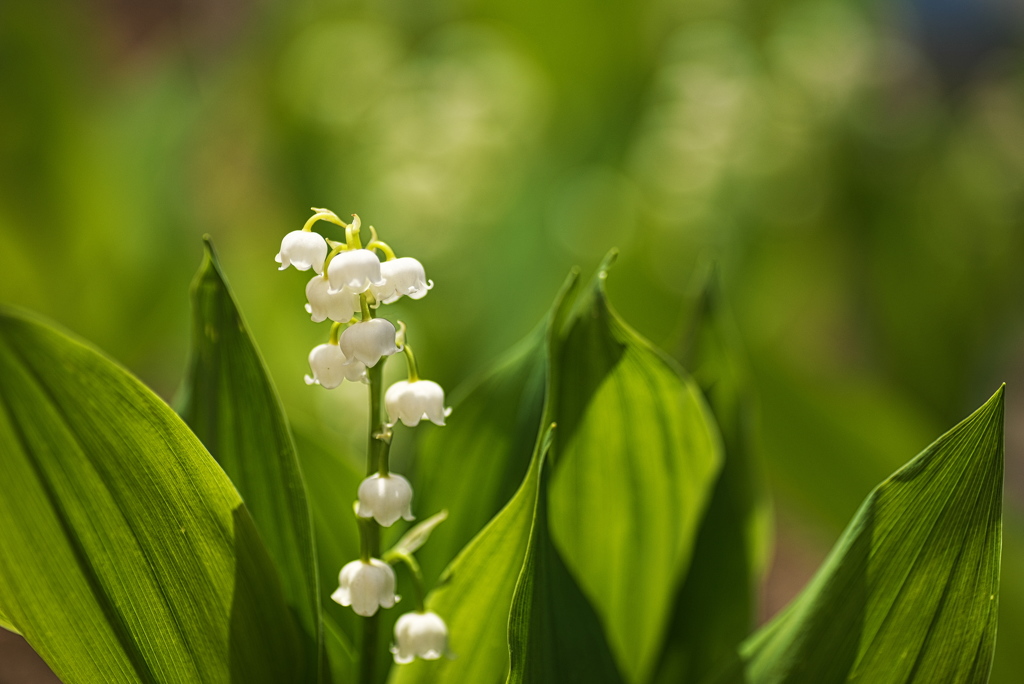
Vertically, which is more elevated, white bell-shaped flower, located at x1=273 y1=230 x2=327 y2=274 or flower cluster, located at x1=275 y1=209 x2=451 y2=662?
white bell-shaped flower, located at x1=273 y1=230 x2=327 y2=274

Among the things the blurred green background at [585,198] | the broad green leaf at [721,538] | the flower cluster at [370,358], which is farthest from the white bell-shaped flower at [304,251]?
the blurred green background at [585,198]

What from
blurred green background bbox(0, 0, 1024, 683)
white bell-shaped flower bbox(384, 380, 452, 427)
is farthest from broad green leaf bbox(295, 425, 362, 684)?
blurred green background bbox(0, 0, 1024, 683)

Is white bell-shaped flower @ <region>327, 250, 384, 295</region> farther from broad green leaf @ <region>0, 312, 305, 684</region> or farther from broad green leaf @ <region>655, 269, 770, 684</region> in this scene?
broad green leaf @ <region>655, 269, 770, 684</region>

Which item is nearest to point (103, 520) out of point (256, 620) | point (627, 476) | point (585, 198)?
point (256, 620)

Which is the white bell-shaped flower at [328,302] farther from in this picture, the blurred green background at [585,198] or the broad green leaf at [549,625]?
the blurred green background at [585,198]

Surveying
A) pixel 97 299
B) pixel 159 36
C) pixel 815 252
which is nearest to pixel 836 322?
pixel 815 252

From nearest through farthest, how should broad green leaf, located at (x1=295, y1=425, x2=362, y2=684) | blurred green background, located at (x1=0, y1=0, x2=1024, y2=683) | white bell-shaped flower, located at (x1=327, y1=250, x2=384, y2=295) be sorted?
white bell-shaped flower, located at (x1=327, y1=250, x2=384, y2=295)
broad green leaf, located at (x1=295, y1=425, x2=362, y2=684)
blurred green background, located at (x1=0, y1=0, x2=1024, y2=683)
